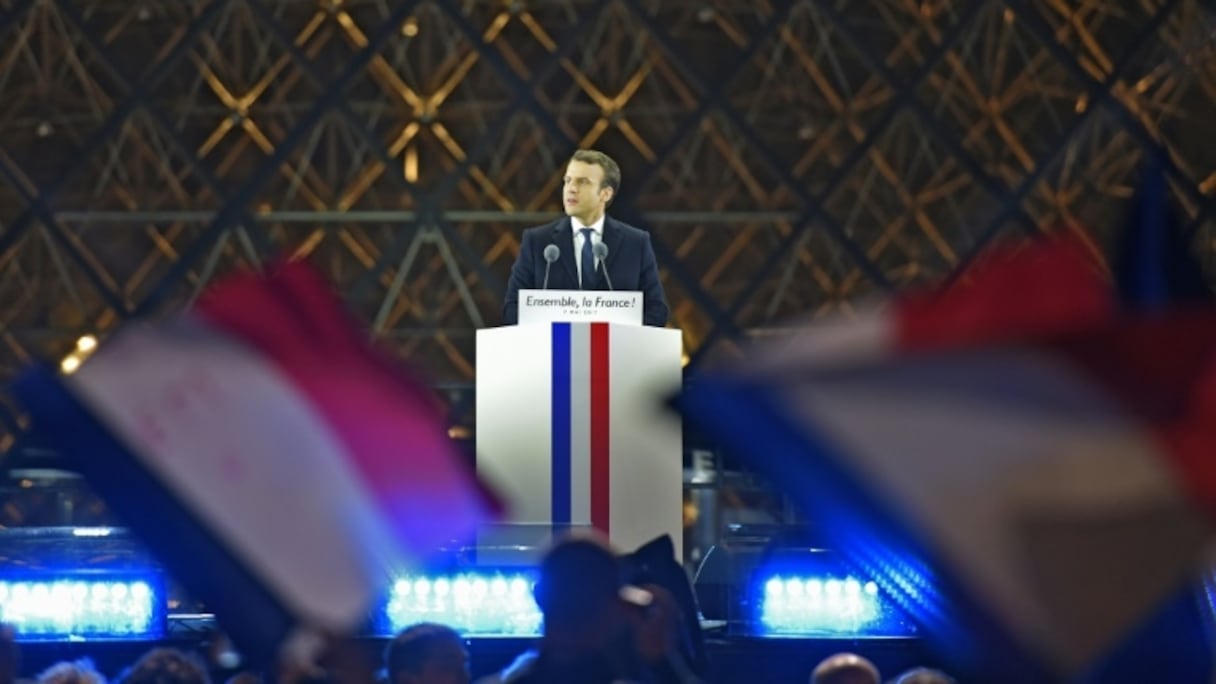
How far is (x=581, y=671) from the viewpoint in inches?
98.0

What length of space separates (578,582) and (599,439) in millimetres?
2932

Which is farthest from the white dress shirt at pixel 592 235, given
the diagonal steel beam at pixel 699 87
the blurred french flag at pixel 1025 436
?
the diagonal steel beam at pixel 699 87

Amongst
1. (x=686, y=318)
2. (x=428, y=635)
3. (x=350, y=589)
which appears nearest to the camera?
(x=350, y=589)

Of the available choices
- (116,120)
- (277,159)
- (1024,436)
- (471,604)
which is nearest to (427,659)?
(1024,436)

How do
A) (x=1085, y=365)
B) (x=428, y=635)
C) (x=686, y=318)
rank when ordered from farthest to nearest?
(x=686, y=318) → (x=428, y=635) → (x=1085, y=365)

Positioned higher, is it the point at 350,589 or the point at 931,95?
the point at 931,95

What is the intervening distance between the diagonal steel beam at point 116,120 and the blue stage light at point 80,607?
9.26m

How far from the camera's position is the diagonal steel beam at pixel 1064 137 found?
1371cm

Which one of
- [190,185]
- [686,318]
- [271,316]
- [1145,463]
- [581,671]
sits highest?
[190,185]

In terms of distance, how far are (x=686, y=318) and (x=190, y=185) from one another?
346 cm

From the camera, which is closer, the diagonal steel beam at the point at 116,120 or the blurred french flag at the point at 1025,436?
the blurred french flag at the point at 1025,436

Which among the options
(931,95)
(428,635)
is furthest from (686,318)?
(428,635)

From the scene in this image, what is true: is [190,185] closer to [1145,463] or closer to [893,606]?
[893,606]

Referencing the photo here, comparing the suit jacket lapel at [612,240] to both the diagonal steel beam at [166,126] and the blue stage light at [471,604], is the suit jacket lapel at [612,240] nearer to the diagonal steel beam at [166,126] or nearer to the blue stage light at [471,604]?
the blue stage light at [471,604]
